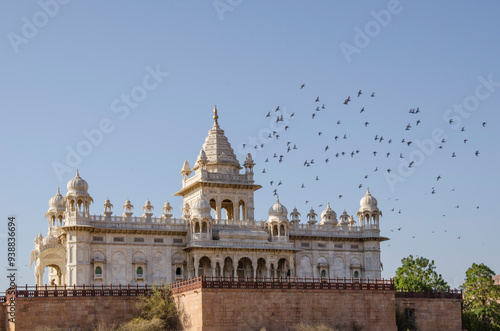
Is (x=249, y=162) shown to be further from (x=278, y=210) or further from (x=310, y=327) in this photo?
(x=310, y=327)

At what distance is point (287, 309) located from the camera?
6225 centimetres

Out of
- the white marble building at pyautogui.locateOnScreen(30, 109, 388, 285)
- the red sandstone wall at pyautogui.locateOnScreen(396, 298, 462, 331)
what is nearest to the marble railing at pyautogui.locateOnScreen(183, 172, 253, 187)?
the white marble building at pyautogui.locateOnScreen(30, 109, 388, 285)

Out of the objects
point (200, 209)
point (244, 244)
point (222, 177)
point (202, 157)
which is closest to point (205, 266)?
point (244, 244)

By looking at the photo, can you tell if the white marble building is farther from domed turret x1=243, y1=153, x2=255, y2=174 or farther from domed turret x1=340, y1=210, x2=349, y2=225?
domed turret x1=340, y1=210, x2=349, y2=225

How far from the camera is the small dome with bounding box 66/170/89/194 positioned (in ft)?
242

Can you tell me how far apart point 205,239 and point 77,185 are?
11098mm

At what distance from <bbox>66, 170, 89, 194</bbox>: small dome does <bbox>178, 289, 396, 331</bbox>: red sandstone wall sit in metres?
14.9

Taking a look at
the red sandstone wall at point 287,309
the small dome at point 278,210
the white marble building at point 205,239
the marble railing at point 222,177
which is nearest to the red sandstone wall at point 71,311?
the red sandstone wall at point 287,309

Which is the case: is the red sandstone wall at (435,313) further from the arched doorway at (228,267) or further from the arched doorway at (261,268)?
the arched doorway at (228,267)

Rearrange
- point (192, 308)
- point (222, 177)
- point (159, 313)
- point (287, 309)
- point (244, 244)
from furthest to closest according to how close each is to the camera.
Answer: point (222, 177) < point (244, 244) < point (159, 313) < point (287, 309) < point (192, 308)

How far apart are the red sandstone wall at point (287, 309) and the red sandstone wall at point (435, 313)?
543cm

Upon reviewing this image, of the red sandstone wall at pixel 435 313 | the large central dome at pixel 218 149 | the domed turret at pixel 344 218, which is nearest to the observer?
the red sandstone wall at pixel 435 313

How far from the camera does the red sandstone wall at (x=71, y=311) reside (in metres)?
60.6

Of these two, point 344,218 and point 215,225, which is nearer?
point 215,225
